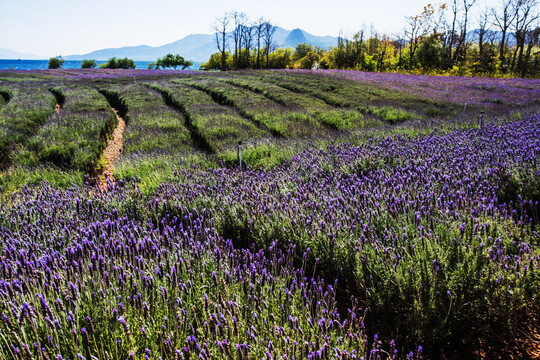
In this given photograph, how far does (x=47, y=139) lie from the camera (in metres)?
9.45

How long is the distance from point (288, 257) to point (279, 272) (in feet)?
1.25

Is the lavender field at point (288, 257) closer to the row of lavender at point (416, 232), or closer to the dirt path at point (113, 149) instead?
the row of lavender at point (416, 232)

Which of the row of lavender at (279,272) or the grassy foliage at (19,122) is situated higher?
the grassy foliage at (19,122)

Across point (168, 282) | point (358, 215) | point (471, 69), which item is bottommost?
point (168, 282)

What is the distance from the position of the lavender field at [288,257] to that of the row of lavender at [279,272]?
2cm

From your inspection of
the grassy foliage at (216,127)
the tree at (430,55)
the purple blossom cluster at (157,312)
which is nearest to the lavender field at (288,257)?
the purple blossom cluster at (157,312)

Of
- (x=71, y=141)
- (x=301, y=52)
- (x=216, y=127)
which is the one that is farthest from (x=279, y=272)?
(x=301, y=52)

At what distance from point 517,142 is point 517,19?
44456 millimetres

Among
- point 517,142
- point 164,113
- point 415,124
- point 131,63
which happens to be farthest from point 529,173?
point 131,63

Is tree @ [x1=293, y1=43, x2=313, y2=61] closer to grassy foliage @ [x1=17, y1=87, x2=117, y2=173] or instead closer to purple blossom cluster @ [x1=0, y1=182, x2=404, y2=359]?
grassy foliage @ [x1=17, y1=87, x2=117, y2=173]

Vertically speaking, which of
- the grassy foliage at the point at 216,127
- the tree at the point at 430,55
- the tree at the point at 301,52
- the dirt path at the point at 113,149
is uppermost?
the tree at the point at 301,52

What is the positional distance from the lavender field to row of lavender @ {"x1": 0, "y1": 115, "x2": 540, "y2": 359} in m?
0.02

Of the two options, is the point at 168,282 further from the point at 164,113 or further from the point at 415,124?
the point at 164,113

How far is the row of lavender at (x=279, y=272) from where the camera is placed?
5.77 ft
